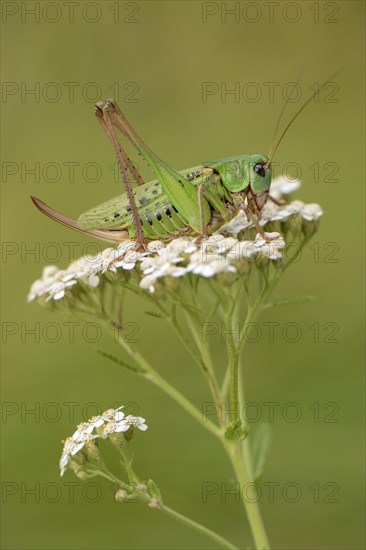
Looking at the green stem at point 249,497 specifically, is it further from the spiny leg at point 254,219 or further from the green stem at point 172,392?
the spiny leg at point 254,219

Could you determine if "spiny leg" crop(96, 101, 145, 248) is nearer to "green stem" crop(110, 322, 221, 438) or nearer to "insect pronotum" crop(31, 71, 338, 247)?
"insect pronotum" crop(31, 71, 338, 247)

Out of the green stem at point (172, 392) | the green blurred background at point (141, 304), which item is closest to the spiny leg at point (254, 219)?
the green stem at point (172, 392)

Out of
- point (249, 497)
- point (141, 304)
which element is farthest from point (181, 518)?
point (141, 304)

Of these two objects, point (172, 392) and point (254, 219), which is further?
point (254, 219)

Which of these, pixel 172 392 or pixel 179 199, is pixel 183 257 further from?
pixel 179 199

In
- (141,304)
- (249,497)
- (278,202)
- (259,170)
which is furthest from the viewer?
(141,304)

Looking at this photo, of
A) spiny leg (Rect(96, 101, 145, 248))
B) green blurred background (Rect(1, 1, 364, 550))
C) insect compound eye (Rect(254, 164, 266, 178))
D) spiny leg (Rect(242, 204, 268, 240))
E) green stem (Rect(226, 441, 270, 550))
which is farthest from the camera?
green blurred background (Rect(1, 1, 364, 550))

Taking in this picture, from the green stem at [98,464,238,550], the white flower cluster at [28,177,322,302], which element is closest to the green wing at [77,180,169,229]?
the white flower cluster at [28,177,322,302]

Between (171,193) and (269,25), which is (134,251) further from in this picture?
(269,25)
